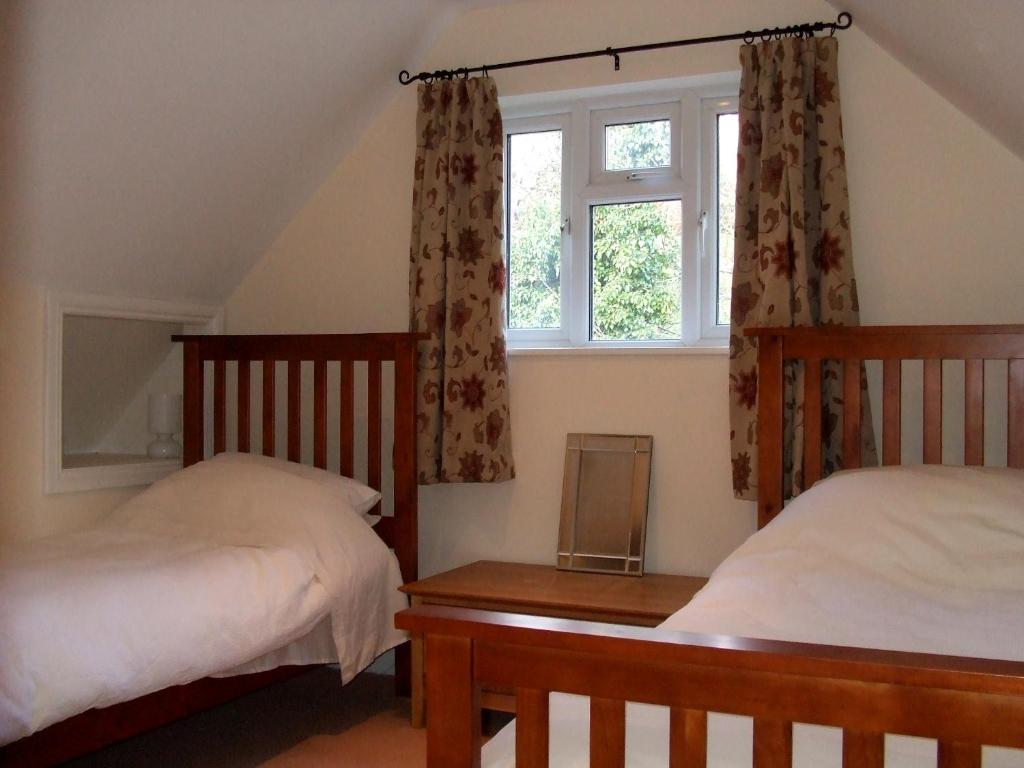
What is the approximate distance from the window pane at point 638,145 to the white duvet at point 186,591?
142 centimetres

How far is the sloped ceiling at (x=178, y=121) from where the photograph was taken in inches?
89.3

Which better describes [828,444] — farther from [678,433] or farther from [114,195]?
[114,195]

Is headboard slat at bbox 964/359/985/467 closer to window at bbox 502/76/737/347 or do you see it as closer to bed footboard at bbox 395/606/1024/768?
window at bbox 502/76/737/347

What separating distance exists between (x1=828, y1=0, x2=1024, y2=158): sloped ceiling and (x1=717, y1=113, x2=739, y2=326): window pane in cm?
47

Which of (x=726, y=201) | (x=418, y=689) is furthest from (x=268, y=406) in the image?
(x=726, y=201)

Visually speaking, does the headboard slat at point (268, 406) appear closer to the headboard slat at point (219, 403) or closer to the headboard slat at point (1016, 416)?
the headboard slat at point (219, 403)

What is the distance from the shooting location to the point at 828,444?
2580mm

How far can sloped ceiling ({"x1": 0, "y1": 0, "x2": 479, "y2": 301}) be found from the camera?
2.27 metres

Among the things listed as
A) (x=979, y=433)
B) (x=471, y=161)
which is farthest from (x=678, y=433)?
(x=471, y=161)

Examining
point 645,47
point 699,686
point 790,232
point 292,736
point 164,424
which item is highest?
point 645,47

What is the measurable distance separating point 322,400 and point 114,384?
34.8 inches

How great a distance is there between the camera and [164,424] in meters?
3.31

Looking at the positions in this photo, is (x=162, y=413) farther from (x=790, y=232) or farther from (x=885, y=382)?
(x=885, y=382)

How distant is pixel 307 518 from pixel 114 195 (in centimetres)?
108
